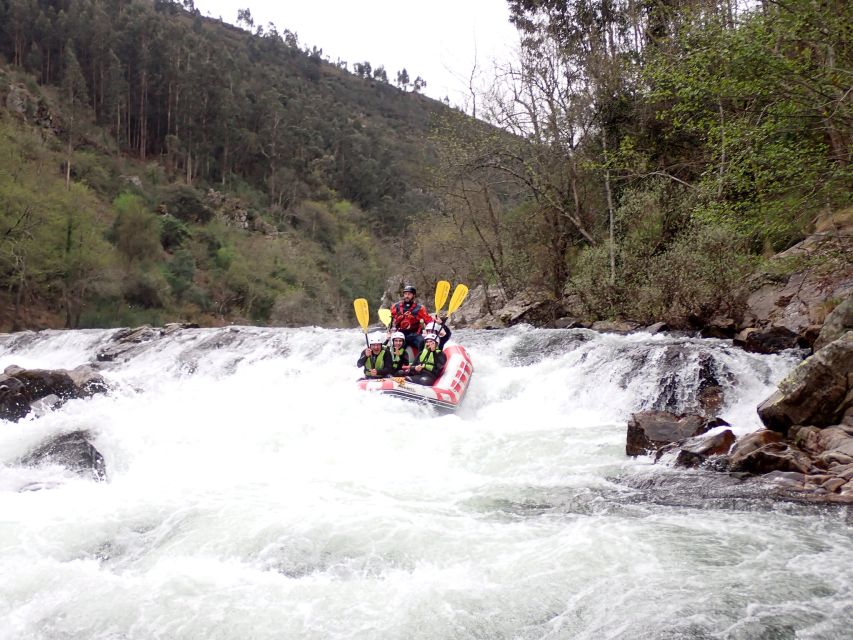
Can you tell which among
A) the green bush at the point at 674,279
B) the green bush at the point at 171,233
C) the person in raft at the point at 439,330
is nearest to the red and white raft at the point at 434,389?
the person in raft at the point at 439,330

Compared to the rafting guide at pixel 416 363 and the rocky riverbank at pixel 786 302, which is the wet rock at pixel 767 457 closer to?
the rocky riverbank at pixel 786 302

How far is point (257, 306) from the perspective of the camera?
3619 cm

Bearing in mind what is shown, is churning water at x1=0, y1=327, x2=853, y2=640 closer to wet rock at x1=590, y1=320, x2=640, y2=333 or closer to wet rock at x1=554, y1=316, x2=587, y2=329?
wet rock at x1=590, y1=320, x2=640, y2=333

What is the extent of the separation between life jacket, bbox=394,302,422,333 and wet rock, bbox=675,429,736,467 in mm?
5725

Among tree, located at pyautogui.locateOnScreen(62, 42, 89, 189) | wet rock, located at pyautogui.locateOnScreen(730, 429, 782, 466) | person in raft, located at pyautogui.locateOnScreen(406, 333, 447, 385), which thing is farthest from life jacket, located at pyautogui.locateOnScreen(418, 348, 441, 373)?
tree, located at pyautogui.locateOnScreen(62, 42, 89, 189)

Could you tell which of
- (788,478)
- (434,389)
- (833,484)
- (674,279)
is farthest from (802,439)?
(674,279)

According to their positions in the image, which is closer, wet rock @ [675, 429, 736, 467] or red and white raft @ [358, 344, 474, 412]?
wet rock @ [675, 429, 736, 467]

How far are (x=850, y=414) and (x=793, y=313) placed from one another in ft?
14.3

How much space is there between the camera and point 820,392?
5.67 meters

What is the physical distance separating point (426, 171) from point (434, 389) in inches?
432

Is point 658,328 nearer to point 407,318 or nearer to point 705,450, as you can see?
point 407,318

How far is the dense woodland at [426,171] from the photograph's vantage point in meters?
7.33

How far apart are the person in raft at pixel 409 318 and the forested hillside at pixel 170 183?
8.99m

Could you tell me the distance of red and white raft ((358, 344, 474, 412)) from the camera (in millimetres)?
8320
